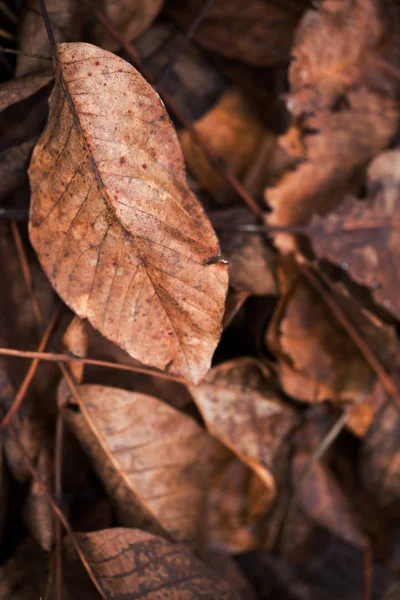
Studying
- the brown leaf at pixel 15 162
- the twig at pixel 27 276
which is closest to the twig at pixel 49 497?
the twig at pixel 27 276

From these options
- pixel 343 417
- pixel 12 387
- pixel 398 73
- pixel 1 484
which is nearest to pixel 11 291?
pixel 12 387

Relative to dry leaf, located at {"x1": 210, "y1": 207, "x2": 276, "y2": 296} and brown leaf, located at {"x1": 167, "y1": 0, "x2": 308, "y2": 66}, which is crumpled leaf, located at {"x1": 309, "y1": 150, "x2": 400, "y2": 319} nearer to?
dry leaf, located at {"x1": 210, "y1": 207, "x2": 276, "y2": 296}

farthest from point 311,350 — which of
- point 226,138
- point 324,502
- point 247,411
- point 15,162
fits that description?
point 15,162

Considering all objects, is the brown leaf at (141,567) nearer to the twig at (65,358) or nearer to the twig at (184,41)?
the twig at (65,358)

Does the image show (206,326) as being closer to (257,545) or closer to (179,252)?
(179,252)

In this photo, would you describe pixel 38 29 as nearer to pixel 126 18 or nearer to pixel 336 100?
pixel 126 18

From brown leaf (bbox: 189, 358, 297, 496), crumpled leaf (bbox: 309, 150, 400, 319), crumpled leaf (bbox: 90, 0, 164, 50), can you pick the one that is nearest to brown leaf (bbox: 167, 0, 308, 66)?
crumpled leaf (bbox: 90, 0, 164, 50)
